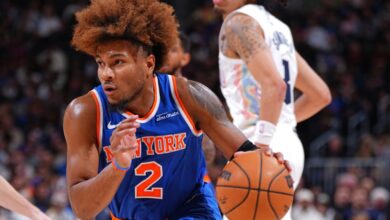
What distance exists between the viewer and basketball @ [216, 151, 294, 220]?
4109 mm

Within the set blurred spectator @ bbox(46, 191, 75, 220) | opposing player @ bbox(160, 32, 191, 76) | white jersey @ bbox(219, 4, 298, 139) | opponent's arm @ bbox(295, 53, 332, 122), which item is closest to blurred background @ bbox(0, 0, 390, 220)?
blurred spectator @ bbox(46, 191, 75, 220)

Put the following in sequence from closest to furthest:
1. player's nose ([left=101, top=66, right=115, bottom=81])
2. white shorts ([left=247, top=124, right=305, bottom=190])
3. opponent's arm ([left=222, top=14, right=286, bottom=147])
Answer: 1. player's nose ([left=101, top=66, right=115, bottom=81])
2. opponent's arm ([left=222, top=14, right=286, bottom=147])
3. white shorts ([left=247, top=124, right=305, bottom=190])

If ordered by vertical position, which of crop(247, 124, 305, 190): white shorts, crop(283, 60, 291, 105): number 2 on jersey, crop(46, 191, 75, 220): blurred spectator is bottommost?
crop(46, 191, 75, 220): blurred spectator

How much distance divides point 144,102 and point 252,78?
1223 millimetres

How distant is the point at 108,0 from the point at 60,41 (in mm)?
12411

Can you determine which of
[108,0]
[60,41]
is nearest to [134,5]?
[108,0]

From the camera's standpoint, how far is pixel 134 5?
13.8 feet

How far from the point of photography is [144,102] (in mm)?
4266

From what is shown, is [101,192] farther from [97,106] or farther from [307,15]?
[307,15]

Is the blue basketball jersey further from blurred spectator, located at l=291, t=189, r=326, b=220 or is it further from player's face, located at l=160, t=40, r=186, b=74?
blurred spectator, located at l=291, t=189, r=326, b=220

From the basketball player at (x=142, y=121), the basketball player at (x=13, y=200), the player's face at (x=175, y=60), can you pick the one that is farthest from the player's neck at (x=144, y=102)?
the player's face at (x=175, y=60)

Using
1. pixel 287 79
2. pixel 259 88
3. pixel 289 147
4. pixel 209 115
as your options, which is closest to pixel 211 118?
pixel 209 115

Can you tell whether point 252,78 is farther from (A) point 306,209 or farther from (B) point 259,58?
(A) point 306,209

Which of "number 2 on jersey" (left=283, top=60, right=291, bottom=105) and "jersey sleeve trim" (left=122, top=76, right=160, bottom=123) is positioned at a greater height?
"jersey sleeve trim" (left=122, top=76, right=160, bottom=123)
